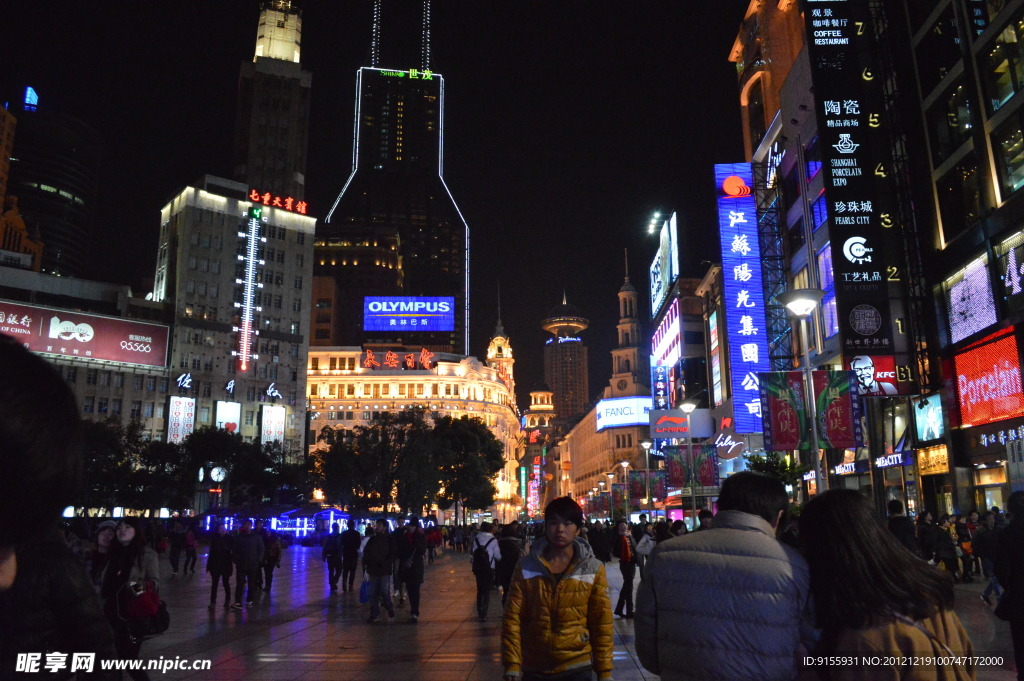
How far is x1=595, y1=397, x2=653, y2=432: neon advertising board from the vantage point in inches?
3932

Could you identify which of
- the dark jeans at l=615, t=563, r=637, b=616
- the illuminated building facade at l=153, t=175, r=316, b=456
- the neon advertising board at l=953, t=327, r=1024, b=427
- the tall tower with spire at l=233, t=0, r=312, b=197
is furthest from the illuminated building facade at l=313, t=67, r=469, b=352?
the dark jeans at l=615, t=563, r=637, b=616

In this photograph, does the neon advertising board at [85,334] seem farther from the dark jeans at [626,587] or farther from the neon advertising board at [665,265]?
the dark jeans at [626,587]

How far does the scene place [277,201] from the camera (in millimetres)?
103750

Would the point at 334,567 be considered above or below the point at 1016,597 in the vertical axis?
below

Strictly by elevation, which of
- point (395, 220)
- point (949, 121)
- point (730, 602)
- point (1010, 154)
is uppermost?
point (395, 220)

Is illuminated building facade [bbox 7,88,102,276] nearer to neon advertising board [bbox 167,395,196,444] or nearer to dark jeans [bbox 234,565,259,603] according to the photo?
neon advertising board [bbox 167,395,196,444]

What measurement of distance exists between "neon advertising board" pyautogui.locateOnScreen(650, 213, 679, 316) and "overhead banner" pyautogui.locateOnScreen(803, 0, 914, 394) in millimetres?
41815

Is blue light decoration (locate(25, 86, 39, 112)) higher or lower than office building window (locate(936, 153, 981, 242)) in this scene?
higher

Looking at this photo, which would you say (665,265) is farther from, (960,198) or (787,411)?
(787,411)

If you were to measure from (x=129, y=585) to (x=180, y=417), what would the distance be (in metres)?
86.7

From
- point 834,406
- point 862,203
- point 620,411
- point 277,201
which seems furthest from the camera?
point 277,201

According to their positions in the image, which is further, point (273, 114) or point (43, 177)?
point (43, 177)

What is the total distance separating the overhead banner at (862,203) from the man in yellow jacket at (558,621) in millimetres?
30280

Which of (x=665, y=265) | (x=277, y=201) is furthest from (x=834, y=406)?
(x=277, y=201)
